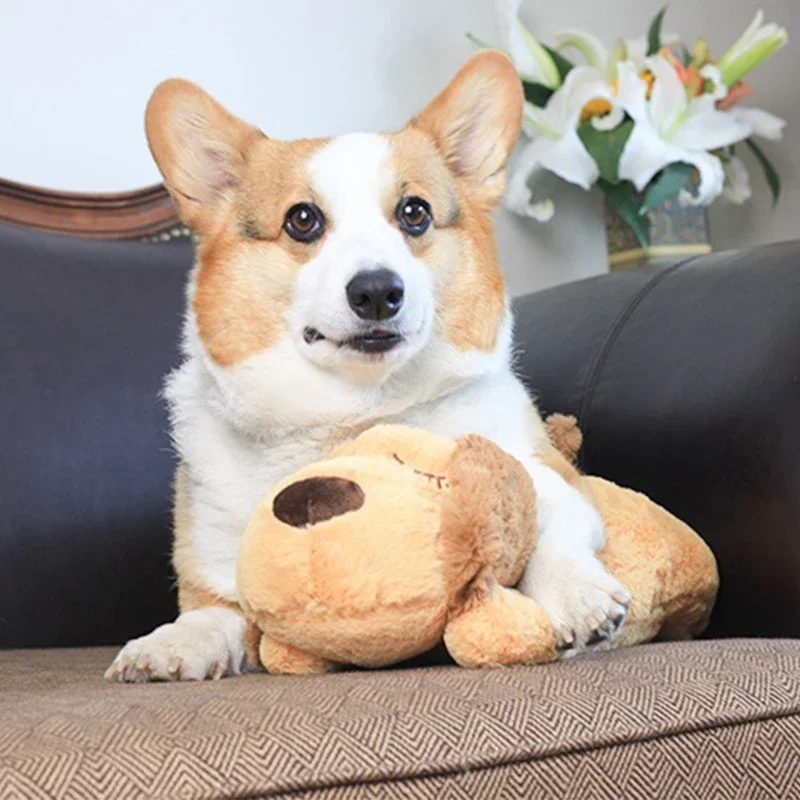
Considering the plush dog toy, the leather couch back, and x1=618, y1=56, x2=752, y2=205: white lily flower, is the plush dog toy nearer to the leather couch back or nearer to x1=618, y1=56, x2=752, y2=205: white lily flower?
the leather couch back

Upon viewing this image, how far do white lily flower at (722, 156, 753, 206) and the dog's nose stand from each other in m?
1.49

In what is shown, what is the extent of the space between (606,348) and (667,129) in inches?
36.3

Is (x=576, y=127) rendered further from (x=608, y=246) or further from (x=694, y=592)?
(x=694, y=592)

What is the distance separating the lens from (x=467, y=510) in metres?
0.90

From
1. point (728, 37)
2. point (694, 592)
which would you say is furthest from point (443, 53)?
point (694, 592)

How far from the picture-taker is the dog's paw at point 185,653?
979mm

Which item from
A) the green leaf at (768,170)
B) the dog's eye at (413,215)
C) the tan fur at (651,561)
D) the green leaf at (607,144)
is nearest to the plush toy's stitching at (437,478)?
the tan fur at (651,561)

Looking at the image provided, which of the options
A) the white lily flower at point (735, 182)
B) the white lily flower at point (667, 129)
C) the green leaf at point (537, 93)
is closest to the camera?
the white lily flower at point (667, 129)

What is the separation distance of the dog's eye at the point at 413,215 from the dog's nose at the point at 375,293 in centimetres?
13

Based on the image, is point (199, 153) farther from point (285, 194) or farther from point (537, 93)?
point (537, 93)

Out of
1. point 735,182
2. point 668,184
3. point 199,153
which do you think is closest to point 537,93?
point 668,184

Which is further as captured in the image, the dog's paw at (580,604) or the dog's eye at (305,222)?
the dog's eye at (305,222)

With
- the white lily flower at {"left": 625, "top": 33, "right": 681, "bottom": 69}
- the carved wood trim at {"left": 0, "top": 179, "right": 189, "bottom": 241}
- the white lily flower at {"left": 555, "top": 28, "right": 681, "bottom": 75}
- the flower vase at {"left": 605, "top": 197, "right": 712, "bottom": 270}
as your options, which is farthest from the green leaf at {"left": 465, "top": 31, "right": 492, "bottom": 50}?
the carved wood trim at {"left": 0, "top": 179, "right": 189, "bottom": 241}

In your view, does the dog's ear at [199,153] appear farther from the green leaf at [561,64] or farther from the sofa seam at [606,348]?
the green leaf at [561,64]
